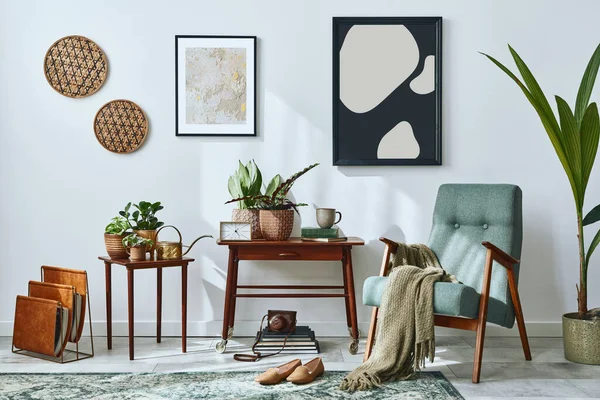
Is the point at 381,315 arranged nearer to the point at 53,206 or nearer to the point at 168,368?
the point at 168,368

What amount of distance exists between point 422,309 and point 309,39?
1762mm

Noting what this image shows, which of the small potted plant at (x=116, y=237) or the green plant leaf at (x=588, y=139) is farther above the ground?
the green plant leaf at (x=588, y=139)

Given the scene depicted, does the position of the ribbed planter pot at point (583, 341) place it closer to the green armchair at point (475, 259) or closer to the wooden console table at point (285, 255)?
the green armchair at point (475, 259)

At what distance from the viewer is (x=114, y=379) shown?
2666mm

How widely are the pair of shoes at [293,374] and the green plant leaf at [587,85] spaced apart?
5.68ft

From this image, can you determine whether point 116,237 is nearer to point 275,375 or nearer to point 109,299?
point 109,299

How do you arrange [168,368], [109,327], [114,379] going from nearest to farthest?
[114,379] < [168,368] < [109,327]

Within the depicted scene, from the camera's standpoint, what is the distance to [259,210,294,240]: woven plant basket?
330 cm

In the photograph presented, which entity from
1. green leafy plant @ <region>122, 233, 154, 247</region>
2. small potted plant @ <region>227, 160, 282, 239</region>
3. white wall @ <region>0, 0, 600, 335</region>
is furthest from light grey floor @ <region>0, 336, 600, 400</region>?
small potted plant @ <region>227, 160, 282, 239</region>

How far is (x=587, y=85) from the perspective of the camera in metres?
2.99

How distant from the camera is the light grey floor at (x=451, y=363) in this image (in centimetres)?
260

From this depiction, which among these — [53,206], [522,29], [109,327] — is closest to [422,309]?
[109,327]

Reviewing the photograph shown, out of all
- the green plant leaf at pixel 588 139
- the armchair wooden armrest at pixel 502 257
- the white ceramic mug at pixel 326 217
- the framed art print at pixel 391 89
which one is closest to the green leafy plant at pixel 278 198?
the white ceramic mug at pixel 326 217

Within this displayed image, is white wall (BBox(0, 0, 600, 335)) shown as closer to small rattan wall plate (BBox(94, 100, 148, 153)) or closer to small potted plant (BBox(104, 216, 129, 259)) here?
small rattan wall plate (BBox(94, 100, 148, 153))
